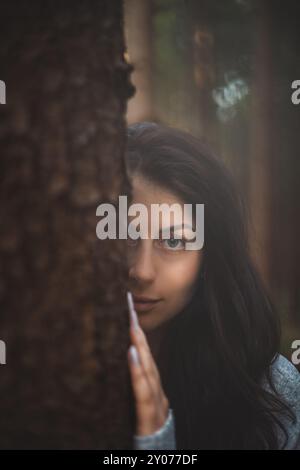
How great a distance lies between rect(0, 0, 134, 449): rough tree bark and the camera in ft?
3.21

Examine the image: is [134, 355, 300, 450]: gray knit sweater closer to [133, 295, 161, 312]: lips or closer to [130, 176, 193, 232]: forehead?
[133, 295, 161, 312]: lips

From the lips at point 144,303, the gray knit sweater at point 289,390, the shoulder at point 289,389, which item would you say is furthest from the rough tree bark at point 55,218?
the shoulder at point 289,389

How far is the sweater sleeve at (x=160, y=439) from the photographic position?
128 cm

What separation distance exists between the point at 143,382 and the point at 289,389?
4.70 feet

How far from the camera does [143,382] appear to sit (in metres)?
1.23

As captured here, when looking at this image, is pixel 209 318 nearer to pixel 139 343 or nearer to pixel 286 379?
pixel 286 379

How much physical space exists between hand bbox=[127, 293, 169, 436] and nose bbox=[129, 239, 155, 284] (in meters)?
0.61

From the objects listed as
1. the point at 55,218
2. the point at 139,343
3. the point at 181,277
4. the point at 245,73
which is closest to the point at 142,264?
the point at 181,277

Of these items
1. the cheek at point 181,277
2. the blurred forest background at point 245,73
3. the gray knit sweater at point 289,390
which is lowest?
the gray knit sweater at point 289,390

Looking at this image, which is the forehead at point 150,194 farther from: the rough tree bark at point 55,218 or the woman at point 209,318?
the rough tree bark at point 55,218

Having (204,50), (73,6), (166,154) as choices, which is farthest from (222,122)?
(73,6)

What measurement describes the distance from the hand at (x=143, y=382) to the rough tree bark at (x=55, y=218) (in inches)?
6.4

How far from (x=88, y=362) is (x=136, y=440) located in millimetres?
396

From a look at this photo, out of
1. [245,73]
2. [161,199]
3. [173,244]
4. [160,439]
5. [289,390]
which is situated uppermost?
[245,73]
